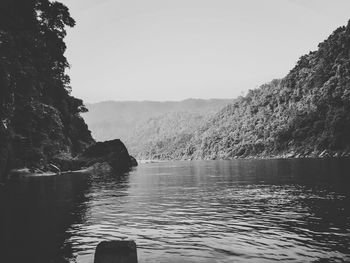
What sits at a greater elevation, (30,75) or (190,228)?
(30,75)

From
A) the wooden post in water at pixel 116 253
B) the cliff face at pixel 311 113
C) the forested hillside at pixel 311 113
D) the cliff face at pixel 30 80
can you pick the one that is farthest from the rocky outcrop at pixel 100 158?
the cliff face at pixel 311 113

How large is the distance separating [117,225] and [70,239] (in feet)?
9.98

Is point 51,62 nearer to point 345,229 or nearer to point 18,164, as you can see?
point 18,164

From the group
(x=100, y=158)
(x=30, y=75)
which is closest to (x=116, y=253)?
(x=30, y=75)

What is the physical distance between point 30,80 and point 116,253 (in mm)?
40611

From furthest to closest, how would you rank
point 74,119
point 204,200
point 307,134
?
point 307,134 → point 74,119 → point 204,200

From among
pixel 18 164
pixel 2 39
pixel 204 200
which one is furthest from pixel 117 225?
pixel 18 164

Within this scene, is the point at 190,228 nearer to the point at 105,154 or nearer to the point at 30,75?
the point at 30,75

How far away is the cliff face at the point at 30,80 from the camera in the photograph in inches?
1415

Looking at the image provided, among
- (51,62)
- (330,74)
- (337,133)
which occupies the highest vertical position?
(330,74)

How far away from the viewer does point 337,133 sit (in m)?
121

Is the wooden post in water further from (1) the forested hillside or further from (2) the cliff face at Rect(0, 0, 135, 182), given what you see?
(1) the forested hillside

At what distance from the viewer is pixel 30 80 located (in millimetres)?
43406

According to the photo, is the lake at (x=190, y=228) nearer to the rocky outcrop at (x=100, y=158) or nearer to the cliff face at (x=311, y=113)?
the rocky outcrop at (x=100, y=158)
